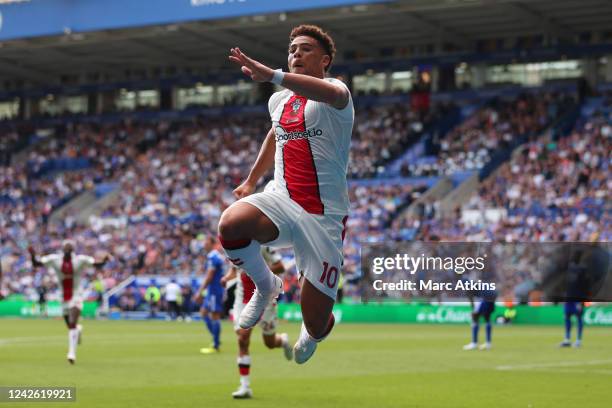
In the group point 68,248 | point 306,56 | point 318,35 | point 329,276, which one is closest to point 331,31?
A: point 68,248

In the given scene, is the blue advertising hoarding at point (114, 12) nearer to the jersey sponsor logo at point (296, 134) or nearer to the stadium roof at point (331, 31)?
the stadium roof at point (331, 31)

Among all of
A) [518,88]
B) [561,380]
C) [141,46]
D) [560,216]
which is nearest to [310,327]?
[561,380]

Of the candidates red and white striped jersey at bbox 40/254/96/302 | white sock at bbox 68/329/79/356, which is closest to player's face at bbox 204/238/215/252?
red and white striped jersey at bbox 40/254/96/302

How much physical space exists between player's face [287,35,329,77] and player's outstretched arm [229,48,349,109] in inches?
19.2

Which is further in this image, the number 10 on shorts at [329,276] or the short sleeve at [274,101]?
the short sleeve at [274,101]

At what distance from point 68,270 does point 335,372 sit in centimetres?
605

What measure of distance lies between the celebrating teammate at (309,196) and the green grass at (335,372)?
5.89 metres

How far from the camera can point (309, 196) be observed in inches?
329

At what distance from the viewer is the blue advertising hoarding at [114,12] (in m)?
44.5

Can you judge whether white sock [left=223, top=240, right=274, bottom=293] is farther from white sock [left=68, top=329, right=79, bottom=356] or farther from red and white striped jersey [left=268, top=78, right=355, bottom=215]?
white sock [left=68, top=329, right=79, bottom=356]

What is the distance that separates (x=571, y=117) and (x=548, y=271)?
1606cm

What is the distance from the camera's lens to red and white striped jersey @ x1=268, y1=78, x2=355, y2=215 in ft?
27.3

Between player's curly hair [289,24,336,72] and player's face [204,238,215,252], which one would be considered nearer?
player's curly hair [289,24,336,72]

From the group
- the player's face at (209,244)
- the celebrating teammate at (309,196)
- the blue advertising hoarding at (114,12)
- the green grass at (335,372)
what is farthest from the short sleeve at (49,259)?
the blue advertising hoarding at (114,12)
